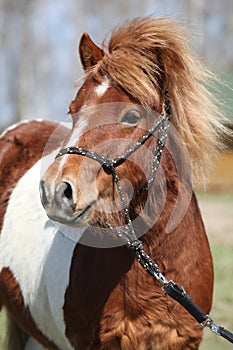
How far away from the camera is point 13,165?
4.19 meters

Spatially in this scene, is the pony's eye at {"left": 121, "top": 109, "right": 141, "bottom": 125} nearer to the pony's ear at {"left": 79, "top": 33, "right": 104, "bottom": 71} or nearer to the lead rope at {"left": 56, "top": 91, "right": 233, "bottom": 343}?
the lead rope at {"left": 56, "top": 91, "right": 233, "bottom": 343}

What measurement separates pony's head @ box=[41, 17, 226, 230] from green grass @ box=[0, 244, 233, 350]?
2275 mm

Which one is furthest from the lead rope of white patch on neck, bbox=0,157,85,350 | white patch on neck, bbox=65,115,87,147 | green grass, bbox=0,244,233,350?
green grass, bbox=0,244,233,350

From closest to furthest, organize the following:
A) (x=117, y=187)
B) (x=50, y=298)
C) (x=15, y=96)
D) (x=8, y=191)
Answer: (x=117, y=187) < (x=50, y=298) < (x=8, y=191) < (x=15, y=96)

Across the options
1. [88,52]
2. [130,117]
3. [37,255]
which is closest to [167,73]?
[130,117]

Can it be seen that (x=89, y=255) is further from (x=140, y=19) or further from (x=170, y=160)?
(x=140, y=19)

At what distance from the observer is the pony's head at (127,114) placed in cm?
241

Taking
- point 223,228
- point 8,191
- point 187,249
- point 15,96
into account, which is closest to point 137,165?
point 187,249

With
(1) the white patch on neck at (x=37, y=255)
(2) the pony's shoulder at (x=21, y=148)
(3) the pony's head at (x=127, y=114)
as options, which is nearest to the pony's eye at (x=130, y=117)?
(3) the pony's head at (x=127, y=114)

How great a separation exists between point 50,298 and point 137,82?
1264 millimetres

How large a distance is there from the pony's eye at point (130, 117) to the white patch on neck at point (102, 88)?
0.14m

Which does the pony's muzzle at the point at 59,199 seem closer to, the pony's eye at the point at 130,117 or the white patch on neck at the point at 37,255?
the pony's eye at the point at 130,117

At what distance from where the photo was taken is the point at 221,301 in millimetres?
5863

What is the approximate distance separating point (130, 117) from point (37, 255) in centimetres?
123
